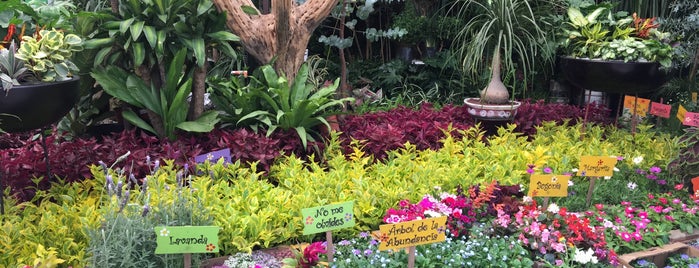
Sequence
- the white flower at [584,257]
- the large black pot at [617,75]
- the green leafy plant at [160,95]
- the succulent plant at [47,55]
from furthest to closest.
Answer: the large black pot at [617,75] → the green leafy plant at [160,95] → the succulent plant at [47,55] → the white flower at [584,257]

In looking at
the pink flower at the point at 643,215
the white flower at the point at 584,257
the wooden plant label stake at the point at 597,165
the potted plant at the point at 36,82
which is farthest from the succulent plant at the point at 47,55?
the pink flower at the point at 643,215

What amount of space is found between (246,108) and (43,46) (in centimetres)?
130

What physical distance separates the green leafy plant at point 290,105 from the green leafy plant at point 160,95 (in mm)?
331

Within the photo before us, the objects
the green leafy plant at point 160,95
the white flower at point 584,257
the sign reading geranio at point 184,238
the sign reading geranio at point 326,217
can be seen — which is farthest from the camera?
the green leafy plant at point 160,95

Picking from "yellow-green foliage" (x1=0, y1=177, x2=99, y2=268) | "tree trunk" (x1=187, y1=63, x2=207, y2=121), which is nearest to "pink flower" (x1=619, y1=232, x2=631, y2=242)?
"yellow-green foliage" (x1=0, y1=177, x2=99, y2=268)

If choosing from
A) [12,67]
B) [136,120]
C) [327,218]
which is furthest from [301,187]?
[12,67]

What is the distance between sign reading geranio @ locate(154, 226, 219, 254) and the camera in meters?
1.75

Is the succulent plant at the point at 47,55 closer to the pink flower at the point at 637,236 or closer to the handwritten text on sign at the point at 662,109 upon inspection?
the pink flower at the point at 637,236

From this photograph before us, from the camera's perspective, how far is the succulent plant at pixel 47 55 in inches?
86.8

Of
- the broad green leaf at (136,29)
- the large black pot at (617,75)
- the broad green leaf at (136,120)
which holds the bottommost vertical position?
the broad green leaf at (136,120)

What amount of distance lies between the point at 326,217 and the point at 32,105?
3.85ft

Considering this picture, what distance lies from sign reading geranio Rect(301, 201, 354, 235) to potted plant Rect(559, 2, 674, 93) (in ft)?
7.57

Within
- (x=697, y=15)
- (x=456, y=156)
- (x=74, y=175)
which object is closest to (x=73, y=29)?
(x=74, y=175)

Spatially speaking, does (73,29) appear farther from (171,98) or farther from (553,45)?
(553,45)
